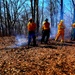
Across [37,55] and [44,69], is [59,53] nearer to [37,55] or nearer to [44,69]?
[37,55]

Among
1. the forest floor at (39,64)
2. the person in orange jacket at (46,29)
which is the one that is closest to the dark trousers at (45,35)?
the person in orange jacket at (46,29)

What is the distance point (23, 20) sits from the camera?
182 ft

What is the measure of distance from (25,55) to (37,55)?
0.68 meters

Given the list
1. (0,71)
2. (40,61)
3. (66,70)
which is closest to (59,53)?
(40,61)

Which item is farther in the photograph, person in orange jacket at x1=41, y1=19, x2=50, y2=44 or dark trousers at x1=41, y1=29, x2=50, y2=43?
dark trousers at x1=41, y1=29, x2=50, y2=43

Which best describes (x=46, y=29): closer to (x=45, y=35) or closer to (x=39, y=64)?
(x=45, y=35)

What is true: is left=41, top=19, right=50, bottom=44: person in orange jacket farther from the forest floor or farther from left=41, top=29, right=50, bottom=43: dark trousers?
the forest floor

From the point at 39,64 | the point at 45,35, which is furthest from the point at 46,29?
the point at 39,64

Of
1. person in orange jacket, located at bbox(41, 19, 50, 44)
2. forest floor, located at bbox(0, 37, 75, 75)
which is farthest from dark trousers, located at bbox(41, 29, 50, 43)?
forest floor, located at bbox(0, 37, 75, 75)

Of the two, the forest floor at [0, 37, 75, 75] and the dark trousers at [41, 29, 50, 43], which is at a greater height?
the dark trousers at [41, 29, 50, 43]

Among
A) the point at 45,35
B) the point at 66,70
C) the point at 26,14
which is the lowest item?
the point at 66,70

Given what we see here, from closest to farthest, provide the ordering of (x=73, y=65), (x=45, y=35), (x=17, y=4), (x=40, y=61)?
(x=73, y=65) < (x=40, y=61) < (x=45, y=35) < (x=17, y=4)

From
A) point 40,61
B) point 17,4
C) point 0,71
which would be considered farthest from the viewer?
point 17,4

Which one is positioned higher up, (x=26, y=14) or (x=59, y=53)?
(x=26, y=14)
